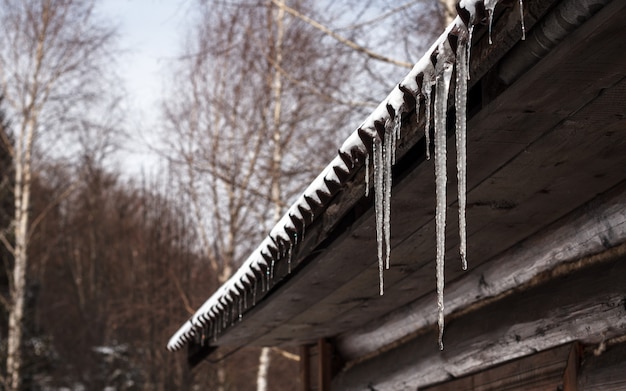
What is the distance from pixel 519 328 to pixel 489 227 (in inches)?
17.0

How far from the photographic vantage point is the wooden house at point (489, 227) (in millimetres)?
1878

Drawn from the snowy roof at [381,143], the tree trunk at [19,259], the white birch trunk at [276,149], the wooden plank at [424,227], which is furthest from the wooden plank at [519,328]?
the tree trunk at [19,259]

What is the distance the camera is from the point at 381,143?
2322 millimetres

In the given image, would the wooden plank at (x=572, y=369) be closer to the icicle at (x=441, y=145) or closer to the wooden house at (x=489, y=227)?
the wooden house at (x=489, y=227)

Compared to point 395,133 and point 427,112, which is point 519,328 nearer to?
point 395,133

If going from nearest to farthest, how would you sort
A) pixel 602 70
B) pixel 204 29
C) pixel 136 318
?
1. pixel 602 70
2. pixel 204 29
3. pixel 136 318

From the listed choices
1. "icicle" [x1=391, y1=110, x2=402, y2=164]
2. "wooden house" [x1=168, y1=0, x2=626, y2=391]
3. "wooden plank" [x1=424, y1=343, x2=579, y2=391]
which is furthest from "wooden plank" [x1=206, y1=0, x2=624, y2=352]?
"wooden plank" [x1=424, y1=343, x2=579, y2=391]

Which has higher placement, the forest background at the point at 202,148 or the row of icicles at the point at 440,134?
the forest background at the point at 202,148

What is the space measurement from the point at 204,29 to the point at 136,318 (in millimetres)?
6025

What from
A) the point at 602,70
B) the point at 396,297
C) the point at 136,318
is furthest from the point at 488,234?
the point at 136,318

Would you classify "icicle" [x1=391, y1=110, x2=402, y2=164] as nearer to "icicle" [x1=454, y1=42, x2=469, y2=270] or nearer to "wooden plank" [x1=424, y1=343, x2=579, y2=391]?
"icicle" [x1=454, y1=42, x2=469, y2=270]

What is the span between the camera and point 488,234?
313 centimetres

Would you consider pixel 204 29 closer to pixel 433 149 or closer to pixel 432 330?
pixel 432 330

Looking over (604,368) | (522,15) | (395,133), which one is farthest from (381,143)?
(604,368)
